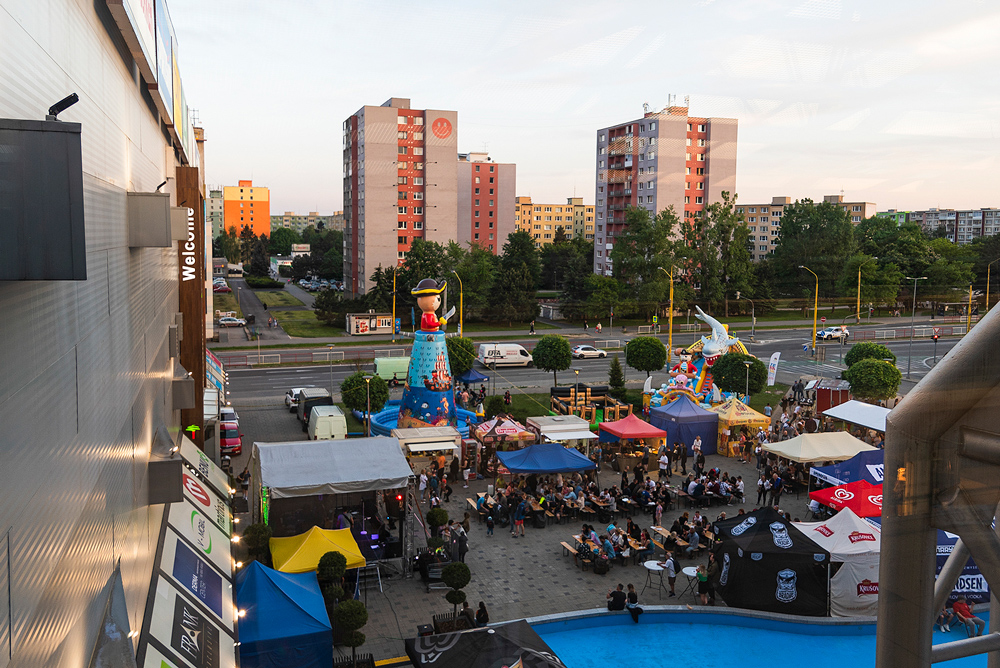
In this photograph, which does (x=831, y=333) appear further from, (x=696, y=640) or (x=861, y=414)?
(x=696, y=640)

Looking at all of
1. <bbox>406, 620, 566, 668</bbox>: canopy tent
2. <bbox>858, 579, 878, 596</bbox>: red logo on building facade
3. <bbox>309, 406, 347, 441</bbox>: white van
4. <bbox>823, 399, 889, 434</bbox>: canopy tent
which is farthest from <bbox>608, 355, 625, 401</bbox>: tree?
<bbox>406, 620, 566, 668</bbox>: canopy tent

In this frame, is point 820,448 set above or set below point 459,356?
below

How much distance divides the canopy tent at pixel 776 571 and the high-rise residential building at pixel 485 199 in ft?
257

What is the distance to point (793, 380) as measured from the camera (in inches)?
1470

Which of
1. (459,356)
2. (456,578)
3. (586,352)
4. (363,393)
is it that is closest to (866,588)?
(456,578)

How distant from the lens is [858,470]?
17812 millimetres

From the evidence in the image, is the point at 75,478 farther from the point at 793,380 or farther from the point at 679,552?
the point at 793,380

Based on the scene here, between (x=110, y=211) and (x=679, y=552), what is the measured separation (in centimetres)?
1303

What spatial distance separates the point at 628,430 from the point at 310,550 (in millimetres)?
11589

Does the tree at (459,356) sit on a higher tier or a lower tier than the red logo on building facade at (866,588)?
higher

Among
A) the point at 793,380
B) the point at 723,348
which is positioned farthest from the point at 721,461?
the point at 793,380

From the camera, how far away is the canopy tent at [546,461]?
61.6 feet

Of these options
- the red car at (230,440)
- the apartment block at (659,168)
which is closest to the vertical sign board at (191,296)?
the red car at (230,440)

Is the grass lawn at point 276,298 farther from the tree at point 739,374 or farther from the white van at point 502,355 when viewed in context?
the tree at point 739,374
